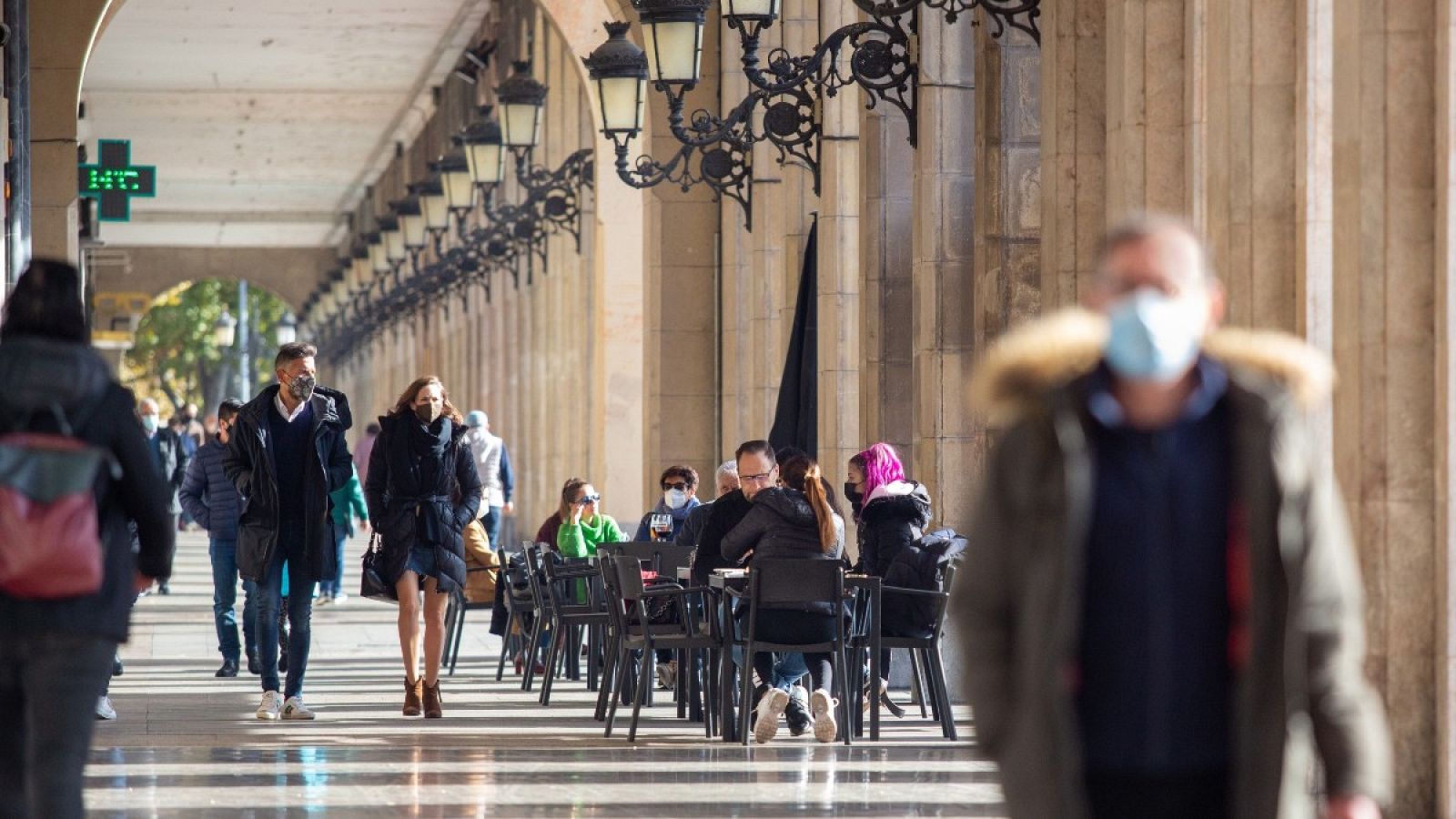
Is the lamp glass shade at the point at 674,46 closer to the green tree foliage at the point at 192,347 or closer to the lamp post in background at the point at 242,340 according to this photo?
the lamp post in background at the point at 242,340

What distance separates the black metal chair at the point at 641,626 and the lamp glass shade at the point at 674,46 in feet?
8.58

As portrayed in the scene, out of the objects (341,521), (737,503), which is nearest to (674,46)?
(737,503)

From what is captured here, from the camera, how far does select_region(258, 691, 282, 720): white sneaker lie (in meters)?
11.6

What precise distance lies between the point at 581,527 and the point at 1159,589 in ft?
37.1

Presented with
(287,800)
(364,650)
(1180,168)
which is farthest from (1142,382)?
(364,650)

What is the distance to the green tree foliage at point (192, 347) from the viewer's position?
2908 inches

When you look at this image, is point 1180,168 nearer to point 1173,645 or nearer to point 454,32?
point 1173,645

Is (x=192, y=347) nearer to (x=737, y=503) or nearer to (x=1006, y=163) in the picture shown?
(x=1006, y=163)

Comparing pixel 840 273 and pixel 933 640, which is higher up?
pixel 840 273

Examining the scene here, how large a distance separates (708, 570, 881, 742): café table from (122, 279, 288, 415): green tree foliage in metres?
63.3

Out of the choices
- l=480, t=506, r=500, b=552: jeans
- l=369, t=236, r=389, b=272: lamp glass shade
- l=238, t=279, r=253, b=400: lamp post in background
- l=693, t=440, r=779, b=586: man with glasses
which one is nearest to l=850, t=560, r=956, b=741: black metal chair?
l=693, t=440, r=779, b=586: man with glasses

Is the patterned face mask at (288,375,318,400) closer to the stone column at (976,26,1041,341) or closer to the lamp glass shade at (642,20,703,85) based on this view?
the lamp glass shade at (642,20,703,85)

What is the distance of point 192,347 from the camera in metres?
74.0

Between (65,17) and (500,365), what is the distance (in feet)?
47.3
